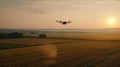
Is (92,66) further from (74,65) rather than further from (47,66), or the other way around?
(47,66)

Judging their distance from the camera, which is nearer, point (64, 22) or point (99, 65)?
point (99, 65)

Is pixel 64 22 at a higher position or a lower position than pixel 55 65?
higher

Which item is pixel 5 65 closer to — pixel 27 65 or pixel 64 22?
pixel 27 65

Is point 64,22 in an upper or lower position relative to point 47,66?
upper

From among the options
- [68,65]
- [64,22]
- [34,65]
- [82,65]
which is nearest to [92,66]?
[82,65]

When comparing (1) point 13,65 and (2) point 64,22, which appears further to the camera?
(2) point 64,22

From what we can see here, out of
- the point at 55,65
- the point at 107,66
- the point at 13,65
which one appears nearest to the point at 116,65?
the point at 107,66

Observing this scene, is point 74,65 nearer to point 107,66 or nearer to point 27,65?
point 107,66

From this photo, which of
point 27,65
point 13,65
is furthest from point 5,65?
point 27,65
